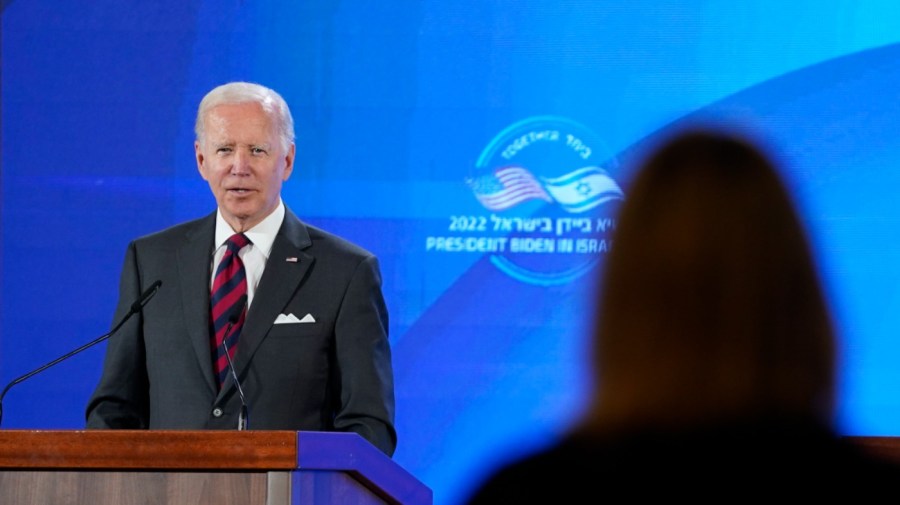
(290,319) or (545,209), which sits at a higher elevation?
(545,209)

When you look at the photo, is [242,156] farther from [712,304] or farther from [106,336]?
[712,304]

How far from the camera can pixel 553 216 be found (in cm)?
369

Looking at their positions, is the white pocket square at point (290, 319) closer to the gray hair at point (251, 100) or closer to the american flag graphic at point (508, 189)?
the gray hair at point (251, 100)

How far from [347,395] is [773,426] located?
58.8 inches

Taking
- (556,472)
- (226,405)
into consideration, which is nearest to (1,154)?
(226,405)

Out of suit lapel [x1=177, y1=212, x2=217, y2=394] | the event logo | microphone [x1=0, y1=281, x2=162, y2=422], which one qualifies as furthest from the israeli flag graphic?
microphone [x1=0, y1=281, x2=162, y2=422]

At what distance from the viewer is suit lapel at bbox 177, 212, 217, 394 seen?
2.69 m

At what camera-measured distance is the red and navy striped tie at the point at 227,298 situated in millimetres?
2721

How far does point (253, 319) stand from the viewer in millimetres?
2684

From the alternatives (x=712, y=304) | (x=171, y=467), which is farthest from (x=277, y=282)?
(x=712, y=304)

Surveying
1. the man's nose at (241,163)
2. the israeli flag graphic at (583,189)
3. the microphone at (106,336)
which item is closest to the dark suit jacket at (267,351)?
the man's nose at (241,163)

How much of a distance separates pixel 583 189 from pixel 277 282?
124 centimetres

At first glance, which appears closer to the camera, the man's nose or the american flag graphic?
the man's nose

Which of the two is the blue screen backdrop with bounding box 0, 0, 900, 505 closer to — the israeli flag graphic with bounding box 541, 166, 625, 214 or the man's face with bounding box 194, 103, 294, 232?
the israeli flag graphic with bounding box 541, 166, 625, 214
